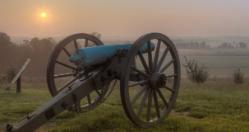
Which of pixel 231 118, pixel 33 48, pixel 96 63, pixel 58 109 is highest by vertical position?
pixel 33 48

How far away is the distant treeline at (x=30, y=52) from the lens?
4697 centimetres

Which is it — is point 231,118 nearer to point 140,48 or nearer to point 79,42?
point 140,48

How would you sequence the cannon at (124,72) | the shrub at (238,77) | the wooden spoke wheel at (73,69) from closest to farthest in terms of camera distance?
1. the cannon at (124,72)
2. the wooden spoke wheel at (73,69)
3. the shrub at (238,77)

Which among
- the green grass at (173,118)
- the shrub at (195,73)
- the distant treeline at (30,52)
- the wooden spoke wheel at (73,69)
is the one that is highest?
the distant treeline at (30,52)

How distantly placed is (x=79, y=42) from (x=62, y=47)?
0.75 m

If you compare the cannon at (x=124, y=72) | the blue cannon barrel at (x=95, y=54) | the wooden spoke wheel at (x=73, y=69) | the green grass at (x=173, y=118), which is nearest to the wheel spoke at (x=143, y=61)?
the cannon at (x=124, y=72)

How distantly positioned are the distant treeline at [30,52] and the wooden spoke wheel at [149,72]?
130 ft

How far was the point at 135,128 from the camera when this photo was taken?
734cm

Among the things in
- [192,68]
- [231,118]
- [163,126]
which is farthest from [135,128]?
[192,68]

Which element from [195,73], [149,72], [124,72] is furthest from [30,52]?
[124,72]

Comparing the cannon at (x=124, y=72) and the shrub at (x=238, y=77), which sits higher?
the cannon at (x=124, y=72)

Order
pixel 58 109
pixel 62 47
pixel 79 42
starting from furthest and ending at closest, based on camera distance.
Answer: pixel 79 42 → pixel 62 47 → pixel 58 109

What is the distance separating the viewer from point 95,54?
23.5ft

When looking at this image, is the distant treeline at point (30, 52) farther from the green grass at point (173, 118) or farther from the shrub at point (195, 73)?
the green grass at point (173, 118)
